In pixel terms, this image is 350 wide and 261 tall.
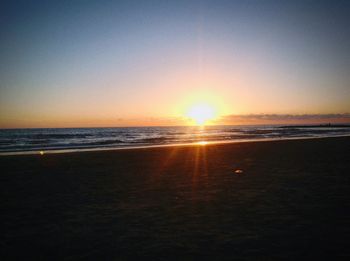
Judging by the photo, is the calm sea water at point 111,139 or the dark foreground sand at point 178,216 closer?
the dark foreground sand at point 178,216

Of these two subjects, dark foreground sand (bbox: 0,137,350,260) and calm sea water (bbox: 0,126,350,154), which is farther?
calm sea water (bbox: 0,126,350,154)

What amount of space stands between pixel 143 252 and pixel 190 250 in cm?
83

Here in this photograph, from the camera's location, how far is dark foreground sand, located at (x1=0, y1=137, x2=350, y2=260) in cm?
559

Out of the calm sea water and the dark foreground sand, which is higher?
the dark foreground sand

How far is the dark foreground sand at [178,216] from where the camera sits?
5594 millimetres

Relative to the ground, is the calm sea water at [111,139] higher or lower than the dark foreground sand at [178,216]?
lower

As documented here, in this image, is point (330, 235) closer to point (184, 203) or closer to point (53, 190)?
point (184, 203)

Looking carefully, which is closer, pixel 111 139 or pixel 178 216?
pixel 178 216

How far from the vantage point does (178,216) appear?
303 inches

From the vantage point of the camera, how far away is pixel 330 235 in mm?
6090

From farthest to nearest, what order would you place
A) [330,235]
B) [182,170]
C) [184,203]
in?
[182,170] → [184,203] → [330,235]

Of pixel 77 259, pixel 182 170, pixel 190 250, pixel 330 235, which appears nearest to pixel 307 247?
pixel 330 235

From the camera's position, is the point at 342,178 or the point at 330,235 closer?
the point at 330,235

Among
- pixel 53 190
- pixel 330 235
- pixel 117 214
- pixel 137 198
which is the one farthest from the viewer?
pixel 53 190
